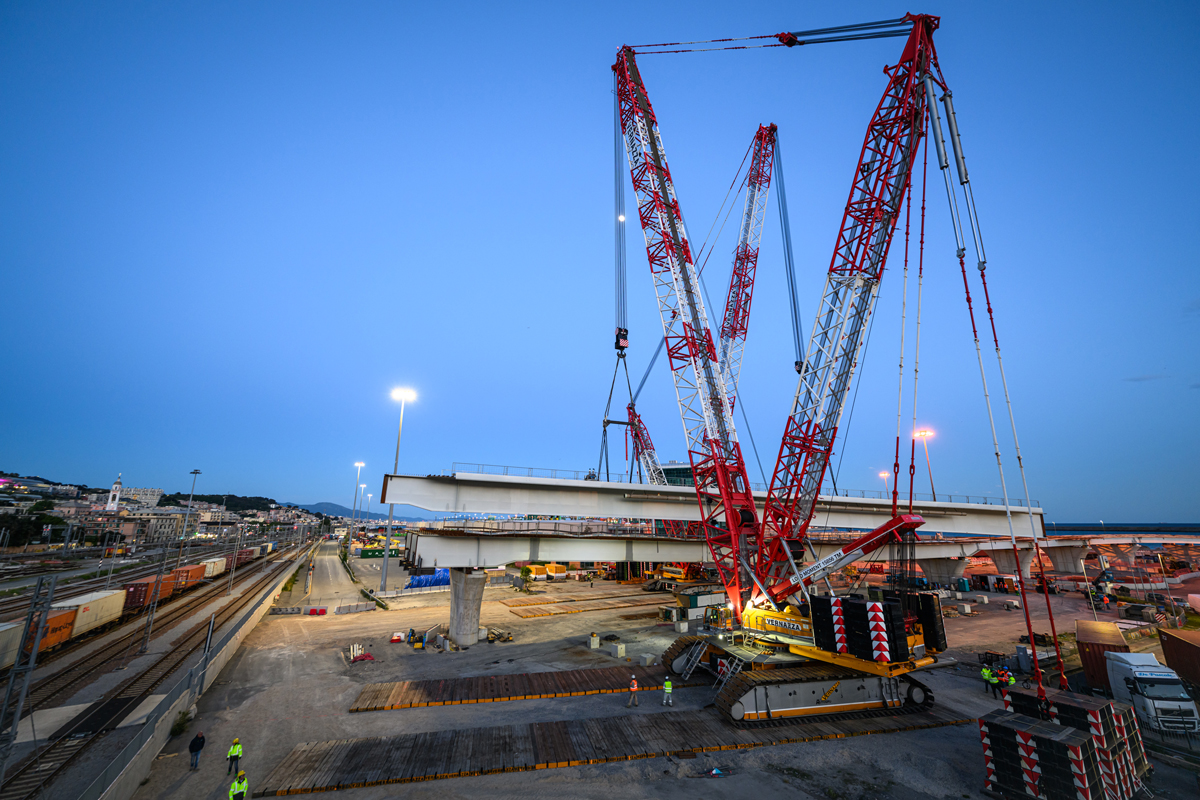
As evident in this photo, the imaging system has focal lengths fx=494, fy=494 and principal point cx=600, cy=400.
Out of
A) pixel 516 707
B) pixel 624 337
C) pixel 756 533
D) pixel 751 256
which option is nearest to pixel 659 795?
pixel 516 707

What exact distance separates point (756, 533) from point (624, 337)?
867 inches

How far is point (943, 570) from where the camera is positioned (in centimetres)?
5747

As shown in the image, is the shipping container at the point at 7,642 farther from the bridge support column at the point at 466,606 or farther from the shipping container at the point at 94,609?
the bridge support column at the point at 466,606

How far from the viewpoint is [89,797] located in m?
11.0

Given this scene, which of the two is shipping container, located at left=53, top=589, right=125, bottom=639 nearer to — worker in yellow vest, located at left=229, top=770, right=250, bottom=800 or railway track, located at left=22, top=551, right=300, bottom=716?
railway track, located at left=22, top=551, right=300, bottom=716

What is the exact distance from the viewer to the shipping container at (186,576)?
4540 cm

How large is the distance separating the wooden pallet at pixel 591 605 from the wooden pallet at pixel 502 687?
Answer: 53.1 feet

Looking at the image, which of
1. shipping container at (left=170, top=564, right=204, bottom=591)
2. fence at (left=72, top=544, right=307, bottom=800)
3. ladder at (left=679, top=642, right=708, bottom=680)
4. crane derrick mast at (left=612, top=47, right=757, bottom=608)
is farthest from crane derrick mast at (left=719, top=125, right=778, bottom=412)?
shipping container at (left=170, top=564, right=204, bottom=591)

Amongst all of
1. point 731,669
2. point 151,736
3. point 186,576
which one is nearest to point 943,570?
point 731,669

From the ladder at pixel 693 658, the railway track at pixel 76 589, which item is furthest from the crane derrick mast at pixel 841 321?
the railway track at pixel 76 589

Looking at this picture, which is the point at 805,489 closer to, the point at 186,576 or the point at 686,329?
the point at 686,329

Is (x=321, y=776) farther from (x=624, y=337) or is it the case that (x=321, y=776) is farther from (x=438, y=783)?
(x=624, y=337)

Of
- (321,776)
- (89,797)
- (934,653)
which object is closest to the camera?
(89,797)

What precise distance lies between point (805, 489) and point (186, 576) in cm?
5772
